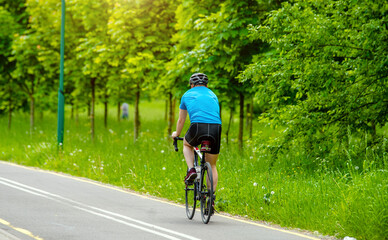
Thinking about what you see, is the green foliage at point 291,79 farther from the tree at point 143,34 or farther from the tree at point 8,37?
the tree at point 8,37

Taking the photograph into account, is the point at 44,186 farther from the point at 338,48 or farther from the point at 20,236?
the point at 338,48

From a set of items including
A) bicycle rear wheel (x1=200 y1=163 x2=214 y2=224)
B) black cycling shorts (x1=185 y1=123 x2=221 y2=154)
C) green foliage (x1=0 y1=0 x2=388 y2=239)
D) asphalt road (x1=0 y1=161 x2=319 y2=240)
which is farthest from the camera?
green foliage (x1=0 y1=0 x2=388 y2=239)

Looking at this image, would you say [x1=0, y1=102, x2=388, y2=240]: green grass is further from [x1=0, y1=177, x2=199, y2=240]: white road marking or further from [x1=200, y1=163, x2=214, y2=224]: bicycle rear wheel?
[x1=0, y1=177, x2=199, y2=240]: white road marking

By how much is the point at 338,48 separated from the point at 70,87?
1824 centimetres

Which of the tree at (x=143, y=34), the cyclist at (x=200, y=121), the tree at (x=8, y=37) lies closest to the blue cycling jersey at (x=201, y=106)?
the cyclist at (x=200, y=121)

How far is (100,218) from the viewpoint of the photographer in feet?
24.6

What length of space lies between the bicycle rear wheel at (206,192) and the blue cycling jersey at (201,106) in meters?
0.64

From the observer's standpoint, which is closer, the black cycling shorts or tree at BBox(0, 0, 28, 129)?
the black cycling shorts

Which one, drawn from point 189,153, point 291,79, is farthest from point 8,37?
point 189,153

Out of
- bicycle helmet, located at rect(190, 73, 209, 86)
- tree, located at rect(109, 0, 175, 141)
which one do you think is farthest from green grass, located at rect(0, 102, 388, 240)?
tree, located at rect(109, 0, 175, 141)

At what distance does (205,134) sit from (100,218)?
6.63 feet

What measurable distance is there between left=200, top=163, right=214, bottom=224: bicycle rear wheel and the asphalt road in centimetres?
16

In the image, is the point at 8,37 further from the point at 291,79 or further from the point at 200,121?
the point at 200,121

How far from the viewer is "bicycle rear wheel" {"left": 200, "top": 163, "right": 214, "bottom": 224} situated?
6.86 m
